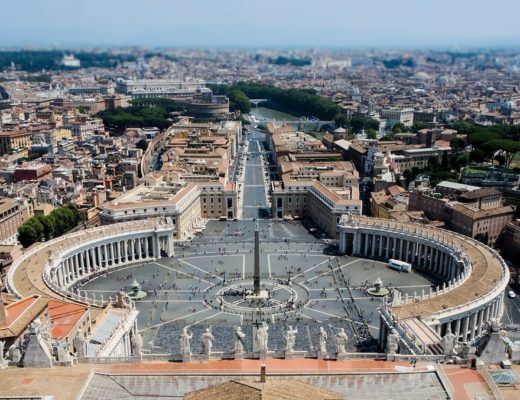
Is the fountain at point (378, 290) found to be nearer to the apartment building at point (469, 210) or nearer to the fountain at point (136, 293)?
the apartment building at point (469, 210)

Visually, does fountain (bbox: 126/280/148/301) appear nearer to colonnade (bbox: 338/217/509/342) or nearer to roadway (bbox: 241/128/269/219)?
colonnade (bbox: 338/217/509/342)

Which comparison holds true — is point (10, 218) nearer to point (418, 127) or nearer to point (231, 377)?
point (231, 377)

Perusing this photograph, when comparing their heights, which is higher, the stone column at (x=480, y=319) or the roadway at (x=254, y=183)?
the stone column at (x=480, y=319)

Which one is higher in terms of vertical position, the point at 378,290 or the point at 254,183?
the point at 378,290

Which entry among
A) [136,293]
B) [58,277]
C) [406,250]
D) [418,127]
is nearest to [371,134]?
[418,127]

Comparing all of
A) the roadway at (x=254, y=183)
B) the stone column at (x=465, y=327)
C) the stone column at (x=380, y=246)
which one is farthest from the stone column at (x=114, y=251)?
the stone column at (x=465, y=327)

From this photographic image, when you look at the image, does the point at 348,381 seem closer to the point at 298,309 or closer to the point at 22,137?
the point at 298,309

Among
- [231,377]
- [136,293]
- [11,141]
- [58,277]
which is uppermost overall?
[231,377]

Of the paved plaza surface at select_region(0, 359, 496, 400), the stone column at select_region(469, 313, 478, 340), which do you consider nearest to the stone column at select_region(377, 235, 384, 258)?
the stone column at select_region(469, 313, 478, 340)

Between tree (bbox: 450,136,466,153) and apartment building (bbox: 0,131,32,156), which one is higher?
tree (bbox: 450,136,466,153)

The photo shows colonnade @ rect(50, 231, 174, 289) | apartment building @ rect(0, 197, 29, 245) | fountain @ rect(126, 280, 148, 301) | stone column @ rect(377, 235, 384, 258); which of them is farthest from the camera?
apartment building @ rect(0, 197, 29, 245)
